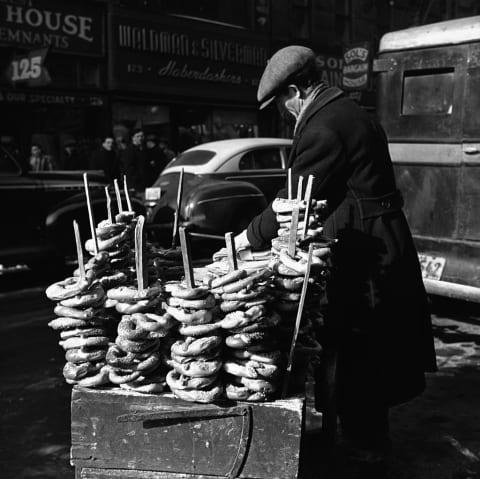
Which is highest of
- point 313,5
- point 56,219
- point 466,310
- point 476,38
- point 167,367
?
point 313,5

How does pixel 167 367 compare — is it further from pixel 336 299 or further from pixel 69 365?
pixel 336 299

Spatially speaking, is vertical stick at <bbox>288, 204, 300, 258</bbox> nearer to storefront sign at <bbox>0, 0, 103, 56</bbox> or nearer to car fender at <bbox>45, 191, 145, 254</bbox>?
car fender at <bbox>45, 191, 145, 254</bbox>

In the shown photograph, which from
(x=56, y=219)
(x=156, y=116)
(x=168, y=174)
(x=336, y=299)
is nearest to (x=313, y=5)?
(x=156, y=116)

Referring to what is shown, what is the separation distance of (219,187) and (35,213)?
2921 mm

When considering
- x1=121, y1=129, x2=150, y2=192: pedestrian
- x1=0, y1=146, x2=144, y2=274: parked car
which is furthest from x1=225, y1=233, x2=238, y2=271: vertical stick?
x1=121, y1=129, x2=150, y2=192: pedestrian

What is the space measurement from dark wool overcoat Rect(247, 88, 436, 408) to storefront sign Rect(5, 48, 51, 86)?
532 inches

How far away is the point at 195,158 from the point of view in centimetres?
1184

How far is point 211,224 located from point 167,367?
8246 millimetres

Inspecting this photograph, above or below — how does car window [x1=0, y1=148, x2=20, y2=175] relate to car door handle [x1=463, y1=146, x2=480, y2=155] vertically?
below

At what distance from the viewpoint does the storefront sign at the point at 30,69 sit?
51.1ft

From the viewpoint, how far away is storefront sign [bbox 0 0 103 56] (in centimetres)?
1645

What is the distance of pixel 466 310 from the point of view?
7.24 meters

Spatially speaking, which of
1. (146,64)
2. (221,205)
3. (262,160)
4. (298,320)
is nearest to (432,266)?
(298,320)

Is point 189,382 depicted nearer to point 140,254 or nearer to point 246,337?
point 246,337
